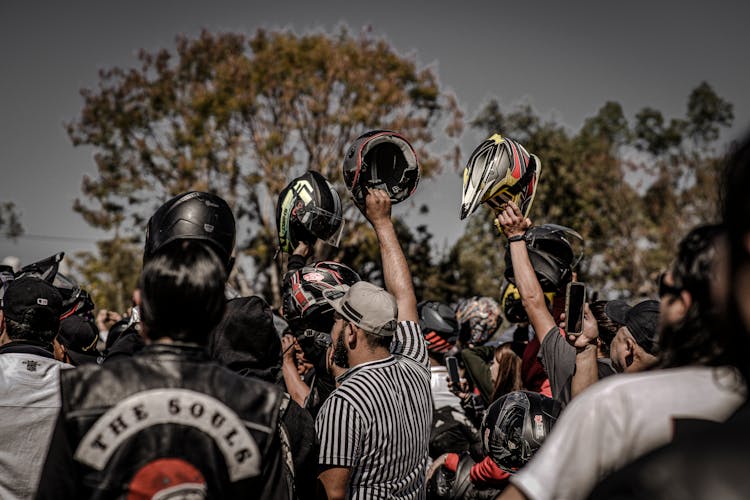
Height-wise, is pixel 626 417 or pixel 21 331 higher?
pixel 21 331

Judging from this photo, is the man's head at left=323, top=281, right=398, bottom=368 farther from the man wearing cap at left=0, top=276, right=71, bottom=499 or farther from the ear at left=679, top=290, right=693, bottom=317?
the ear at left=679, top=290, right=693, bottom=317

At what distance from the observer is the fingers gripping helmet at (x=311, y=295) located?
162 inches

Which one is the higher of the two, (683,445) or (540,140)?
(540,140)

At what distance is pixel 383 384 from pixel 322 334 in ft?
3.53

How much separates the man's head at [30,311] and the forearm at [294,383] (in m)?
1.33

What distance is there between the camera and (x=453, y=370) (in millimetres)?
5898

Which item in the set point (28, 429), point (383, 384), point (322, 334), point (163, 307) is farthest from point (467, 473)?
point (163, 307)

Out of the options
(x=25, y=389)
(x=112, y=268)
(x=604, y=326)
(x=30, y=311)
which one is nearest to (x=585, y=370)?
(x=604, y=326)

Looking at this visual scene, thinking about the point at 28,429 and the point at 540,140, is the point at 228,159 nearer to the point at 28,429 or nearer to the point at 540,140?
the point at 540,140

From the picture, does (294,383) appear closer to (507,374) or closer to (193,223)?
(193,223)

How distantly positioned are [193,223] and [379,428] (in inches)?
50.2

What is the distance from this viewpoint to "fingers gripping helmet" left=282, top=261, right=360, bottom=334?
4.11 metres

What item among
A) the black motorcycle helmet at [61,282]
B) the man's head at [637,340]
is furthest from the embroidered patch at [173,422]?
the black motorcycle helmet at [61,282]

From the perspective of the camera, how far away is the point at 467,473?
475 cm
